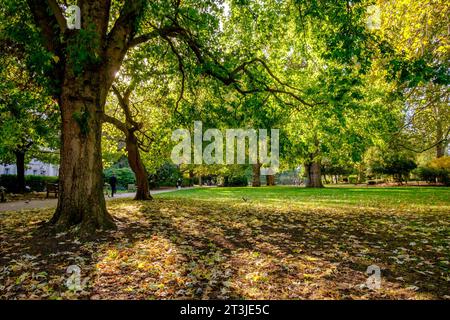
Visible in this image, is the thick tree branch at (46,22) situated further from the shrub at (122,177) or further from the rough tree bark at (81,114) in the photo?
the shrub at (122,177)

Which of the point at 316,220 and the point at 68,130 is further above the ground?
the point at 68,130

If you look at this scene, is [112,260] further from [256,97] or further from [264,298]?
[256,97]

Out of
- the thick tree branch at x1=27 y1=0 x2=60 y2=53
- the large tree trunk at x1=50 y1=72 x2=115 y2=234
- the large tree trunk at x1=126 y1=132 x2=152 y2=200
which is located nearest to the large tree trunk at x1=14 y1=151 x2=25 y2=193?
the large tree trunk at x1=126 y1=132 x2=152 y2=200

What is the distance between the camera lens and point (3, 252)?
19.2 feet

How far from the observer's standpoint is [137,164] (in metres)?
17.8

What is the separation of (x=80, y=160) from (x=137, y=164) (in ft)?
34.3

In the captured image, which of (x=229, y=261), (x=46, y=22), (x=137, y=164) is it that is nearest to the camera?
(x=229, y=261)

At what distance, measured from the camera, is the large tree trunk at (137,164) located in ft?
57.2

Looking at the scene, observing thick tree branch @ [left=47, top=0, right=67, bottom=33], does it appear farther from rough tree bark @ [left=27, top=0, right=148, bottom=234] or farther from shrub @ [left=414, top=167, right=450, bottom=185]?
shrub @ [left=414, top=167, right=450, bottom=185]

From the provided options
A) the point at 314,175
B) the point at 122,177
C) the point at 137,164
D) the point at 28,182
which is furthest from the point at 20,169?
the point at 314,175

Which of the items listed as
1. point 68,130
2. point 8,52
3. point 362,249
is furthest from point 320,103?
point 8,52

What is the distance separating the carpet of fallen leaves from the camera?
403cm

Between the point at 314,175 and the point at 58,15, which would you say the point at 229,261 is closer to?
the point at 58,15
